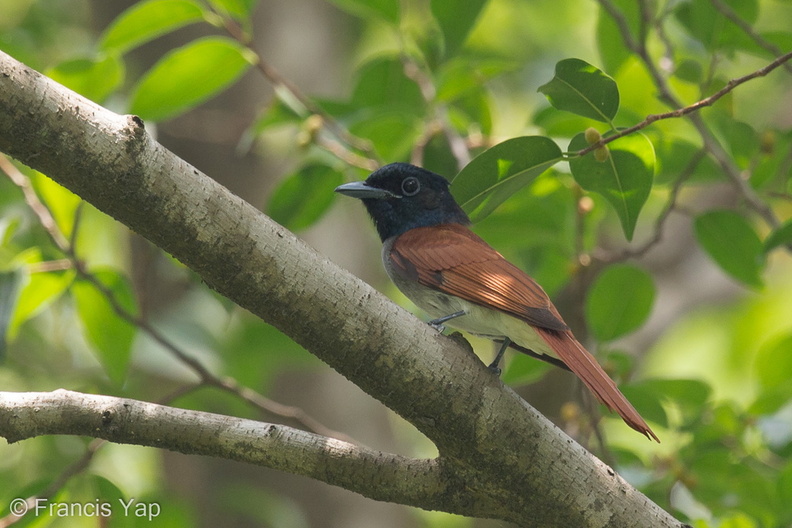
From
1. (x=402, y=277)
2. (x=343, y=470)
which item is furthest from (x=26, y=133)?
(x=402, y=277)

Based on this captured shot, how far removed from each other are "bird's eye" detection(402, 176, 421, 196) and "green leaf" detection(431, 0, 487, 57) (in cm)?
64

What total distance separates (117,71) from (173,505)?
84.7 inches

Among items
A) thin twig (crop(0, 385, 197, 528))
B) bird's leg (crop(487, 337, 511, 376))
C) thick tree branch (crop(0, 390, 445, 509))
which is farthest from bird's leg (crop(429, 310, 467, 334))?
thin twig (crop(0, 385, 197, 528))

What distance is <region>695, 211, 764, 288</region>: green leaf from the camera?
3.62 meters

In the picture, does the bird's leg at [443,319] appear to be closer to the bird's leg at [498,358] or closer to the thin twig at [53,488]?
the bird's leg at [498,358]

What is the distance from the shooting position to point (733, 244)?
366 centimetres

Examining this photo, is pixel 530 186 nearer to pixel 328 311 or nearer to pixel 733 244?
pixel 733 244

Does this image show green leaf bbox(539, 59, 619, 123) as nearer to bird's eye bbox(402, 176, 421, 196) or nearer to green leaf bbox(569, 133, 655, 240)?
green leaf bbox(569, 133, 655, 240)

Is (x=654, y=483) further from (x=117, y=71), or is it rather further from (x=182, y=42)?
(x=182, y=42)

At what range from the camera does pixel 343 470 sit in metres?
2.34

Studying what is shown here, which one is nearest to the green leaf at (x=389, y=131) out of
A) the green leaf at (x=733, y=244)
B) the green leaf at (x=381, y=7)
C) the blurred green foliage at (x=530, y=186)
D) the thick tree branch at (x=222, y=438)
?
the blurred green foliage at (x=530, y=186)

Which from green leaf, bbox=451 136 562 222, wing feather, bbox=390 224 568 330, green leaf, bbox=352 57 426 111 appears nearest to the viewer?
green leaf, bbox=451 136 562 222

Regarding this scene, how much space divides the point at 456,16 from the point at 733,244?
1.61 m

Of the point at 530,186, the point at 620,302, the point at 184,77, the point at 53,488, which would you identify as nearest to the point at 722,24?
the point at 530,186
